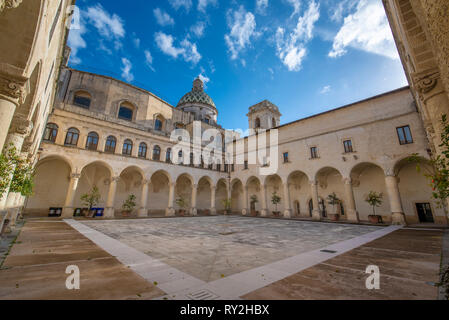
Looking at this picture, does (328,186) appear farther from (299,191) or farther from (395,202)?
(395,202)

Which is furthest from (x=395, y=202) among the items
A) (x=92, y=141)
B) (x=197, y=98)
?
(x=197, y=98)

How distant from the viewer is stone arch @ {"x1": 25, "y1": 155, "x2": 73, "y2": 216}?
17194mm

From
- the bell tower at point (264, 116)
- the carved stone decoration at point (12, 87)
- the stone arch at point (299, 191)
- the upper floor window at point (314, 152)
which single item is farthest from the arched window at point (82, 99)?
the upper floor window at point (314, 152)

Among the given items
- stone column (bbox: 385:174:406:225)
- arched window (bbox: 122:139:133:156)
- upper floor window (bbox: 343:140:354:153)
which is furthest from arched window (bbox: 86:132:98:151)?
stone column (bbox: 385:174:406:225)

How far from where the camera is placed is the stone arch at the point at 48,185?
17.2m

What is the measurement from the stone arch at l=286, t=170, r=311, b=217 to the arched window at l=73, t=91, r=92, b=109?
24.1m

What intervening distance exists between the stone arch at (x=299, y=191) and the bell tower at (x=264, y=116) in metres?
9.69

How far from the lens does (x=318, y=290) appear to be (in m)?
3.04

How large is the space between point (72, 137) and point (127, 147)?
15.3 feet

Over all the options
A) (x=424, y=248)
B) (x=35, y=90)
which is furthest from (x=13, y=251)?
(x=424, y=248)

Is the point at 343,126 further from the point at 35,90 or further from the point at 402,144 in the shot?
the point at 35,90

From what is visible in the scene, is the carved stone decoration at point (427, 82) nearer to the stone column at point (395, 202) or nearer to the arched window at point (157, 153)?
the stone column at point (395, 202)

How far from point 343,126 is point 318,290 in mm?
19058
